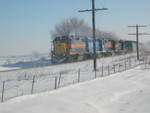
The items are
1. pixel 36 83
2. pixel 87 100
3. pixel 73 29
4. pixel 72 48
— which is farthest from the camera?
pixel 73 29

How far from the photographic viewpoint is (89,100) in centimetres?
1286

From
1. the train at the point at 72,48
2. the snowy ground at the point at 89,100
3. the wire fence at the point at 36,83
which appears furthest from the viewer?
the train at the point at 72,48

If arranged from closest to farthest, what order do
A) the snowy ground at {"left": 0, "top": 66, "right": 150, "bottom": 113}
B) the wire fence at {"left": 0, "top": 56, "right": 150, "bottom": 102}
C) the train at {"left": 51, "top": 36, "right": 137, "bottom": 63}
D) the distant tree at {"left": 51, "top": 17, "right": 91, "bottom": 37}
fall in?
1. the snowy ground at {"left": 0, "top": 66, "right": 150, "bottom": 113}
2. the wire fence at {"left": 0, "top": 56, "right": 150, "bottom": 102}
3. the train at {"left": 51, "top": 36, "right": 137, "bottom": 63}
4. the distant tree at {"left": 51, "top": 17, "right": 91, "bottom": 37}

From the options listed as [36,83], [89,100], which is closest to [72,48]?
[36,83]

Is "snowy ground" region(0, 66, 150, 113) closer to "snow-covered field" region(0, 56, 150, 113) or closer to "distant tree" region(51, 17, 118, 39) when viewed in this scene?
"snow-covered field" region(0, 56, 150, 113)

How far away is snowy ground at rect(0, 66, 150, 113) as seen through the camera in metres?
10.6

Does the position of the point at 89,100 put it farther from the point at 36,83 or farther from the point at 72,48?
the point at 72,48

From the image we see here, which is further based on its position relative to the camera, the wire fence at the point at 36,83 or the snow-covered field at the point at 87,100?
the wire fence at the point at 36,83

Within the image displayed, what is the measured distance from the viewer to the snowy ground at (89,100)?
1056cm

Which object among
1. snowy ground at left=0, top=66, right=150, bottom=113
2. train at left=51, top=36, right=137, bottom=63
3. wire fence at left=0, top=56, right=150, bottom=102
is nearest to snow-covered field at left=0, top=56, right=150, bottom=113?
snowy ground at left=0, top=66, right=150, bottom=113

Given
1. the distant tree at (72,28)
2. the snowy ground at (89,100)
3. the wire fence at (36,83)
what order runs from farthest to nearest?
the distant tree at (72,28) → the wire fence at (36,83) → the snowy ground at (89,100)

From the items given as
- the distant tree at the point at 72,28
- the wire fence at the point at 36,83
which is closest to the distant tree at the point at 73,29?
the distant tree at the point at 72,28

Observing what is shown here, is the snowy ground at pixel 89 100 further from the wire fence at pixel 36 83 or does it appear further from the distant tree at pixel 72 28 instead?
the distant tree at pixel 72 28

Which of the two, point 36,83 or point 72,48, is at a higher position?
point 72,48
